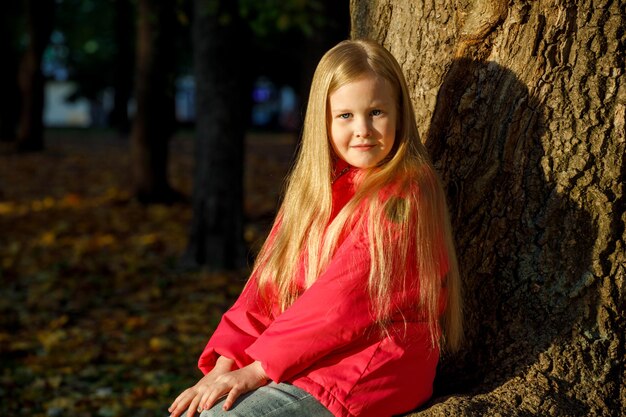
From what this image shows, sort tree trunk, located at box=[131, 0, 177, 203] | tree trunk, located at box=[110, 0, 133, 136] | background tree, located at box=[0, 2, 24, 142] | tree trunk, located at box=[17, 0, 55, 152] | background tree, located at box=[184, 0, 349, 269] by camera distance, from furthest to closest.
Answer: tree trunk, located at box=[110, 0, 133, 136]
background tree, located at box=[0, 2, 24, 142]
tree trunk, located at box=[17, 0, 55, 152]
tree trunk, located at box=[131, 0, 177, 203]
background tree, located at box=[184, 0, 349, 269]

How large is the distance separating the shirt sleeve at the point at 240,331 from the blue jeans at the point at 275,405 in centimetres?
22

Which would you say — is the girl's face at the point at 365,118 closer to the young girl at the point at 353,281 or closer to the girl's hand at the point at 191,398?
the young girl at the point at 353,281

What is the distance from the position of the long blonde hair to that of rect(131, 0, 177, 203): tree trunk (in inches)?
372

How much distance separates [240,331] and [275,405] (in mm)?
381

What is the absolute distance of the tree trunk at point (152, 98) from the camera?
474 inches

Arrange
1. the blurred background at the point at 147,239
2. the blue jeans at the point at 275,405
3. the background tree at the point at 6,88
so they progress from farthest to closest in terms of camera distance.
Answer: the background tree at the point at 6,88, the blurred background at the point at 147,239, the blue jeans at the point at 275,405

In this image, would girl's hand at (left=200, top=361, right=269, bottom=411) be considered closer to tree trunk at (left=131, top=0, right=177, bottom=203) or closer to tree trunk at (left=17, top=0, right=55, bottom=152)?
tree trunk at (left=131, top=0, right=177, bottom=203)

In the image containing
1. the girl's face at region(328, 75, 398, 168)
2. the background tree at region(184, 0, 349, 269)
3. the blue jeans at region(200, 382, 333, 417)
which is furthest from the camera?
the background tree at region(184, 0, 349, 269)

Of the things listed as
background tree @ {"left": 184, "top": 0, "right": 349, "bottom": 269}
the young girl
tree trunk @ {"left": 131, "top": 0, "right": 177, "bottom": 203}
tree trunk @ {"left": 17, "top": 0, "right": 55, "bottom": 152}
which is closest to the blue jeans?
the young girl

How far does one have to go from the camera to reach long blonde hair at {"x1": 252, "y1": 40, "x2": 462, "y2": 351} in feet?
8.36

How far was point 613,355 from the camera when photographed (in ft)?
9.08

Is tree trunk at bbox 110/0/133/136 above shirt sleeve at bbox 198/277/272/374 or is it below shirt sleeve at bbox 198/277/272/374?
above

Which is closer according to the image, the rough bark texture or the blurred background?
the rough bark texture

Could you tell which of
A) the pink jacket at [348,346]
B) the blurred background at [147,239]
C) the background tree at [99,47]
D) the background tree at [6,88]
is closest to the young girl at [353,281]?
the pink jacket at [348,346]
